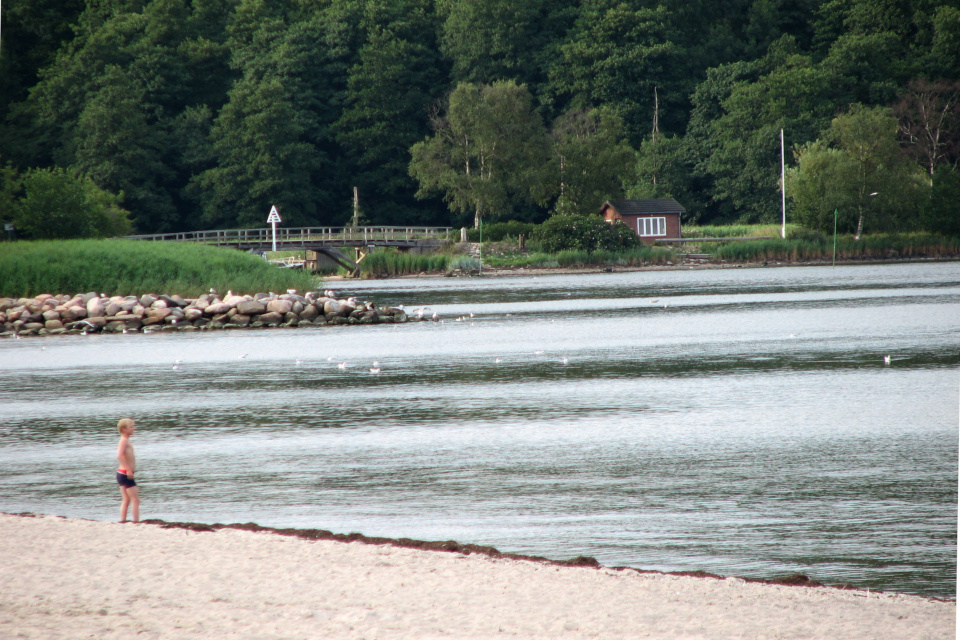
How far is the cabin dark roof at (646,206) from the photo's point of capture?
261 ft

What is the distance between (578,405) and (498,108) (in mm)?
62899

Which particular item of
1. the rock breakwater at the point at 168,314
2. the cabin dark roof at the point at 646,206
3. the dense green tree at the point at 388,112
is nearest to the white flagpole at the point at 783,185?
the cabin dark roof at the point at 646,206

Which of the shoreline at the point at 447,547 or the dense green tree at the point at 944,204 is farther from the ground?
the dense green tree at the point at 944,204

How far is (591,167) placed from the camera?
259ft

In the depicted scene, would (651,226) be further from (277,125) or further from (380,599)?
(380,599)

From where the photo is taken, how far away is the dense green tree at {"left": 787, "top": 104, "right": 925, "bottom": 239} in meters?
74.4

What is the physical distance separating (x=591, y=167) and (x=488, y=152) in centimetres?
769

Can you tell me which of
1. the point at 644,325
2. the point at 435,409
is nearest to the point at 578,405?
the point at 435,409

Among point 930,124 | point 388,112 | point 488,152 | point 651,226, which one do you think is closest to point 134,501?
point 488,152

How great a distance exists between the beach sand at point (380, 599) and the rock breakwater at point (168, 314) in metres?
30.3

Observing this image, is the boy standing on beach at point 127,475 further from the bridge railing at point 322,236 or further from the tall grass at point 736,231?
the tall grass at point 736,231

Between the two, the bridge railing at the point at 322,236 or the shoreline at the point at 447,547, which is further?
the bridge railing at the point at 322,236

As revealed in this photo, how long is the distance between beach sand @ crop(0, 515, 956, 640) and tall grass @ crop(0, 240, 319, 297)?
35710 mm

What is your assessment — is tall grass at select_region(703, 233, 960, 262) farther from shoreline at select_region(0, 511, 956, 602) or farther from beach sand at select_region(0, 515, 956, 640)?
beach sand at select_region(0, 515, 956, 640)
